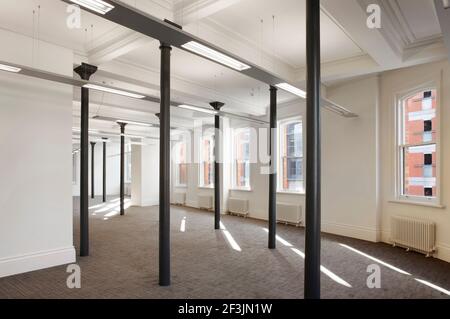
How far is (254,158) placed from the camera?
32.9ft

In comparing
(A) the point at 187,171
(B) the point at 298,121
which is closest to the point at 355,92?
(B) the point at 298,121

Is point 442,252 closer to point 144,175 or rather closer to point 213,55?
point 213,55

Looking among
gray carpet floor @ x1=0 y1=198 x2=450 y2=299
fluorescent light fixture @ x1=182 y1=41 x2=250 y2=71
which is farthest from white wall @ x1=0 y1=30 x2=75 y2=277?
fluorescent light fixture @ x1=182 y1=41 x2=250 y2=71

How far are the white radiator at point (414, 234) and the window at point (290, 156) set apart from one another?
9.88ft

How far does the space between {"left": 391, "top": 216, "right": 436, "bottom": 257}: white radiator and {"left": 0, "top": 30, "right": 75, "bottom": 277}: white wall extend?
605cm

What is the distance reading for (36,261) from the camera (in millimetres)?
4574

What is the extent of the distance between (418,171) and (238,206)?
18.1 ft

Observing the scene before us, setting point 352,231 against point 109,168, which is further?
point 109,168

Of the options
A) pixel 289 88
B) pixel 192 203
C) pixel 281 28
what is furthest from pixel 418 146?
pixel 192 203

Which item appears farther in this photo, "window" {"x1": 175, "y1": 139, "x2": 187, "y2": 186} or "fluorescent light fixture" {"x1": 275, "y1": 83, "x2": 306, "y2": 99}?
"window" {"x1": 175, "y1": 139, "x2": 187, "y2": 186}

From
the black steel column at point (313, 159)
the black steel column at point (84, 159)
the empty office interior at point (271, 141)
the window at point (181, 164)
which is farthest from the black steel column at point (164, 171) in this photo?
the window at point (181, 164)

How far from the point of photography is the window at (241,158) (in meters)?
10.5

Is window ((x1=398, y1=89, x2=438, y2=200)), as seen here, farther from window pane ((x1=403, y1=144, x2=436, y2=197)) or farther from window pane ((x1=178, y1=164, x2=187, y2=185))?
window pane ((x1=178, y1=164, x2=187, y2=185))

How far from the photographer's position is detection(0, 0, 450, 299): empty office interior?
3.69 m
